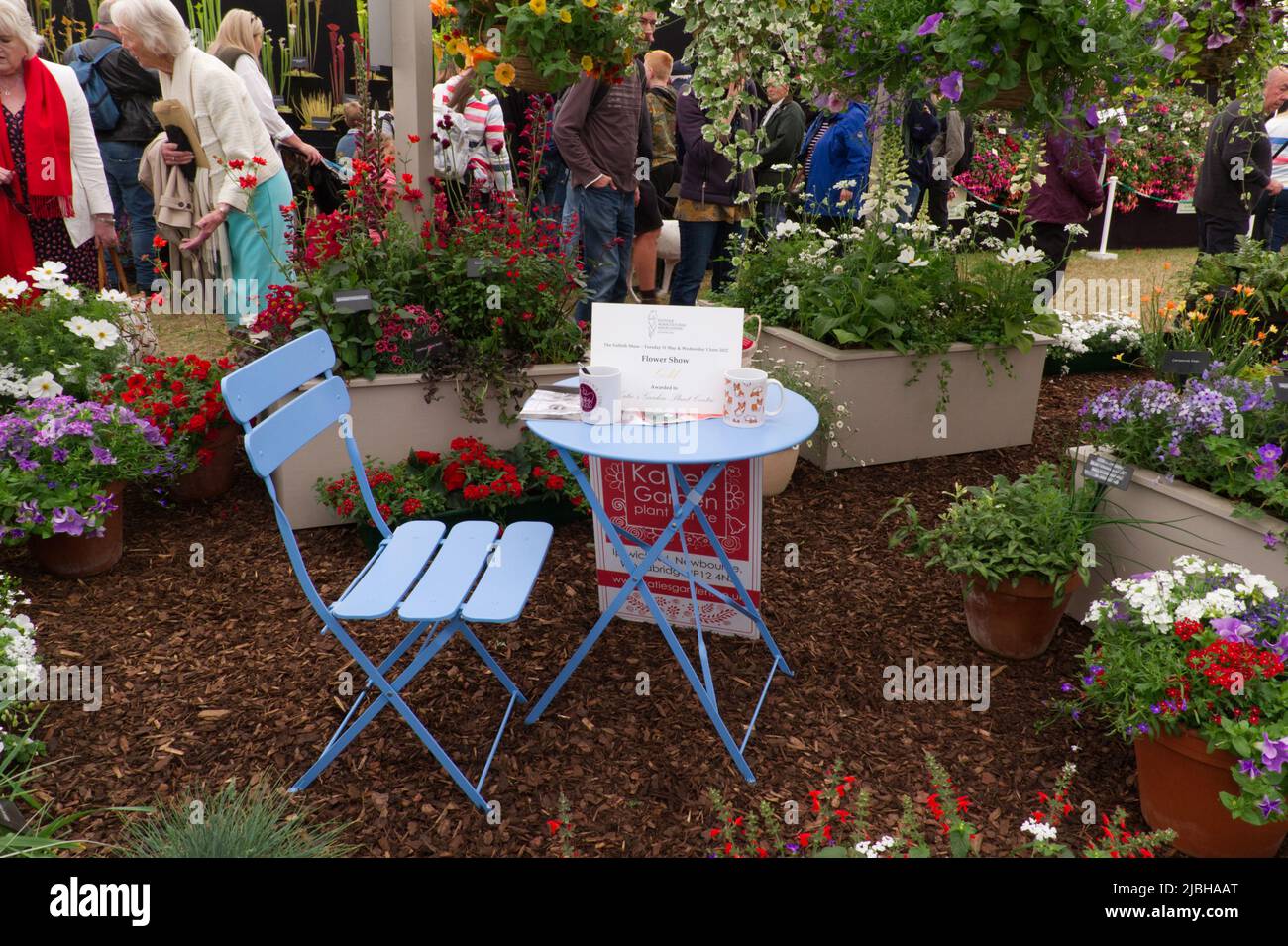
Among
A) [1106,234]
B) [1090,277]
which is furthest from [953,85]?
[1106,234]

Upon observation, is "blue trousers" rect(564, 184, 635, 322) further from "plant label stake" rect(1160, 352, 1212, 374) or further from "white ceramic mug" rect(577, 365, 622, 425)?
"plant label stake" rect(1160, 352, 1212, 374)

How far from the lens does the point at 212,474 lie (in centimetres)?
416

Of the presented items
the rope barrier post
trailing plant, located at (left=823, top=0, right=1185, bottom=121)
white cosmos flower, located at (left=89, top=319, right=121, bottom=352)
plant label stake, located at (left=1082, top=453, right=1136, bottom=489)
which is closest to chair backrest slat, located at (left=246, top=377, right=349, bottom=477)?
white cosmos flower, located at (left=89, top=319, right=121, bottom=352)

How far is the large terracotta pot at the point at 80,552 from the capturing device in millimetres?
3521

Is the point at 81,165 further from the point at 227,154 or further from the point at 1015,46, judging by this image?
the point at 1015,46

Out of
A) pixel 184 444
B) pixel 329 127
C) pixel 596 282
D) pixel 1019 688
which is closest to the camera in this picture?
pixel 1019 688

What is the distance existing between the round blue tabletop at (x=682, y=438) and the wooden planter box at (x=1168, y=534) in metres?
1.19

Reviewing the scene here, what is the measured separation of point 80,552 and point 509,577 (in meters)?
1.93

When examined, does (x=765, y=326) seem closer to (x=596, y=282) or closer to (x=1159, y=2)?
(x=596, y=282)

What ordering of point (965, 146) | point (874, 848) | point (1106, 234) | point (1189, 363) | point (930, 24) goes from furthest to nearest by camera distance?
point (1106, 234) < point (965, 146) < point (1189, 363) < point (930, 24) < point (874, 848)

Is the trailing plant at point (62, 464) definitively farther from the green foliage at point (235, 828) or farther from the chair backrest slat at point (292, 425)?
the green foliage at point (235, 828)

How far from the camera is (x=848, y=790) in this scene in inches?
103

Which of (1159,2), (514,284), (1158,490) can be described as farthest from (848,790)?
(1159,2)

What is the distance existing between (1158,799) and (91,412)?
3552 mm
